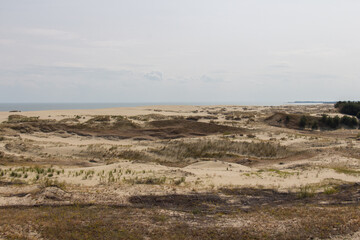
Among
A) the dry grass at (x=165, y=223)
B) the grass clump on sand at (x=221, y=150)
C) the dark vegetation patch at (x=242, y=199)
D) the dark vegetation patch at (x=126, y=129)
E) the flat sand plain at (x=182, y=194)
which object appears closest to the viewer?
the dry grass at (x=165, y=223)

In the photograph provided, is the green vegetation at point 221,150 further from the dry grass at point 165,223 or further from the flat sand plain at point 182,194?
the dry grass at point 165,223

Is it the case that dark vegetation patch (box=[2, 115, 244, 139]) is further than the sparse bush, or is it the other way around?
the sparse bush

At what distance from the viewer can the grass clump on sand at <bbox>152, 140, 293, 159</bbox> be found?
1067 inches

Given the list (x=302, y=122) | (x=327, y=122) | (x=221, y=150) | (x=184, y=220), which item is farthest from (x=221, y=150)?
(x=327, y=122)

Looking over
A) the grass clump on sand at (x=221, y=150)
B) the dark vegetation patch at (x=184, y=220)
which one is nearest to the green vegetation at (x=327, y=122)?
the grass clump on sand at (x=221, y=150)

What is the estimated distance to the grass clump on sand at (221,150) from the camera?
2711 cm

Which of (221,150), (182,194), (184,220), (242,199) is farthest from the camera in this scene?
(221,150)

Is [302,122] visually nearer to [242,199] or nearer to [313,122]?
[313,122]

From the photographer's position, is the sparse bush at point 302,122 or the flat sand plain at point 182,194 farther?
the sparse bush at point 302,122

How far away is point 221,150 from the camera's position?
92.0 feet

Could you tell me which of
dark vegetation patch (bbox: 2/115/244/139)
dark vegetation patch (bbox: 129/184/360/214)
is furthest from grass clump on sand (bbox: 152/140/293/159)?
dark vegetation patch (bbox: 129/184/360/214)

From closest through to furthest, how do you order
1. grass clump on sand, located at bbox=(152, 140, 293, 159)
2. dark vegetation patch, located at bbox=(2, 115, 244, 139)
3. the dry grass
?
the dry grass < grass clump on sand, located at bbox=(152, 140, 293, 159) < dark vegetation patch, located at bbox=(2, 115, 244, 139)

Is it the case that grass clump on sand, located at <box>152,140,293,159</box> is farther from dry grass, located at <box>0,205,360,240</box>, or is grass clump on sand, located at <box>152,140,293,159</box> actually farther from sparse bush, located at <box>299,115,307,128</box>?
sparse bush, located at <box>299,115,307,128</box>

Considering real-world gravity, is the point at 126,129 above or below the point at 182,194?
above
